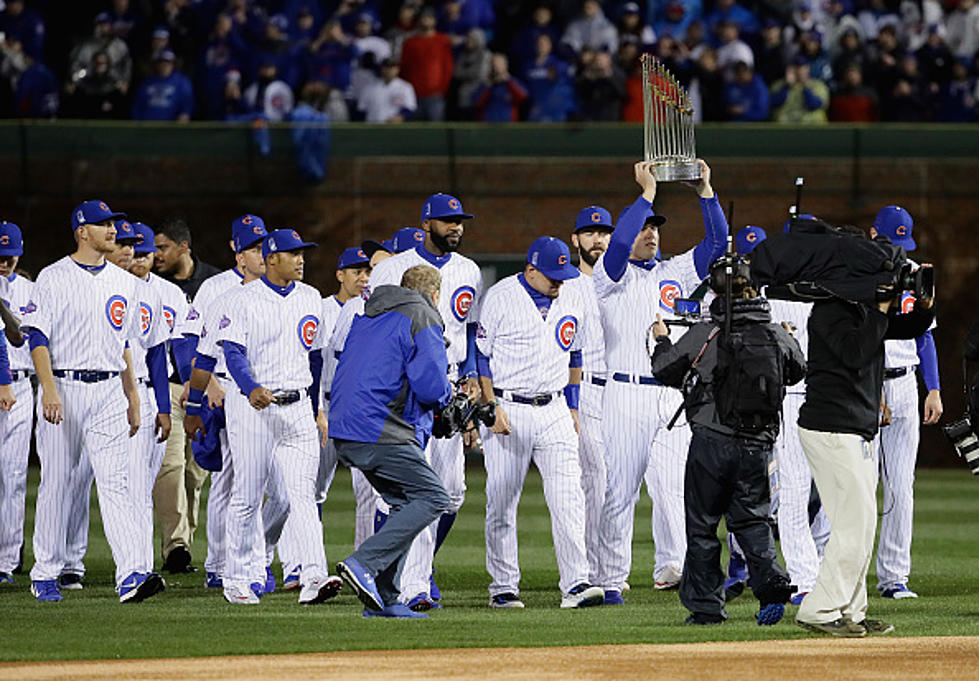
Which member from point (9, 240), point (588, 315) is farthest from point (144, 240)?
point (588, 315)

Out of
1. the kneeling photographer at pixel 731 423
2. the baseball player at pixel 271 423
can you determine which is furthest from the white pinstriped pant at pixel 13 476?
the kneeling photographer at pixel 731 423

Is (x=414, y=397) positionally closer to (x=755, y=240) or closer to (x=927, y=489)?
(x=755, y=240)

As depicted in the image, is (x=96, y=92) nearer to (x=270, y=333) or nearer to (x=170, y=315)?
(x=170, y=315)

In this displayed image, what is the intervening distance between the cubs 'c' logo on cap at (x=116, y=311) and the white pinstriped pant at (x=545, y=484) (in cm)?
227

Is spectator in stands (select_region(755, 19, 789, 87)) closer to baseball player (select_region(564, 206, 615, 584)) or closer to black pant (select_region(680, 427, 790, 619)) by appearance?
baseball player (select_region(564, 206, 615, 584))

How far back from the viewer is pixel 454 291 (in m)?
10.4

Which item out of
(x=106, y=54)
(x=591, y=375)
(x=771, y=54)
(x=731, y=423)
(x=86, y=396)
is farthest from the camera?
(x=771, y=54)

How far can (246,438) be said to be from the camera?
1002cm

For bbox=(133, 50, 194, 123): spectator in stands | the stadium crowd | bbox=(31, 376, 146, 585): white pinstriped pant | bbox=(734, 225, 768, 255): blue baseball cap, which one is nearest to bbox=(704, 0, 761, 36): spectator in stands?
the stadium crowd

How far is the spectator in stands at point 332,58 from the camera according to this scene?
20656 mm

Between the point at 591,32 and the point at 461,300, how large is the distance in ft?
38.5

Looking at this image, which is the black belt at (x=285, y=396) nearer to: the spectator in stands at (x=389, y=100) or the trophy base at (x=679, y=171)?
the trophy base at (x=679, y=171)

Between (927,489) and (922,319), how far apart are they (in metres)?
11.0

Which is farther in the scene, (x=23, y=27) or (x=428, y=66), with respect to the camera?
(x=428, y=66)
